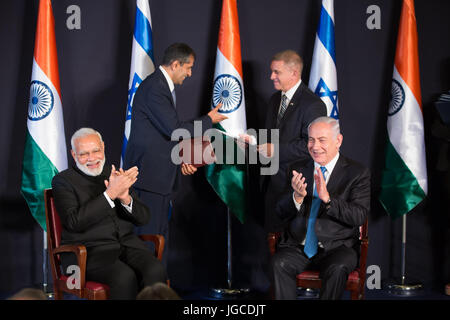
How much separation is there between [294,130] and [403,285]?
66.8 inches

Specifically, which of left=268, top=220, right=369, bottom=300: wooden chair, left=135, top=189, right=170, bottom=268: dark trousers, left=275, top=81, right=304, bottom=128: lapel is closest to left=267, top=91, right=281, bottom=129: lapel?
left=275, top=81, right=304, bottom=128: lapel

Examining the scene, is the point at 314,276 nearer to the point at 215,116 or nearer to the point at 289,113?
the point at 289,113

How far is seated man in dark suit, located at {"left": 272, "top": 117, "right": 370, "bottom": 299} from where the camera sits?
3.29 meters

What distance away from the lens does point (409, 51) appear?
4.87 m

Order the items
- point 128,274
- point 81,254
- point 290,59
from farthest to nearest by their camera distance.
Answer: point 290,59 < point 128,274 < point 81,254

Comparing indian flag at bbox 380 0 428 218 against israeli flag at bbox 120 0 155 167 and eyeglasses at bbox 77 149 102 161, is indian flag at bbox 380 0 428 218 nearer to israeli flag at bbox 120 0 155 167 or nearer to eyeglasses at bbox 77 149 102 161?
israeli flag at bbox 120 0 155 167

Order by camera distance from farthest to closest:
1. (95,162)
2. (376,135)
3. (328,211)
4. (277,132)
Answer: (376,135), (277,132), (95,162), (328,211)

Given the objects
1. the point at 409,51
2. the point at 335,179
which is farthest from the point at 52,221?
the point at 409,51

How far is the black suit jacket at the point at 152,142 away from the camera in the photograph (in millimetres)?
4238
